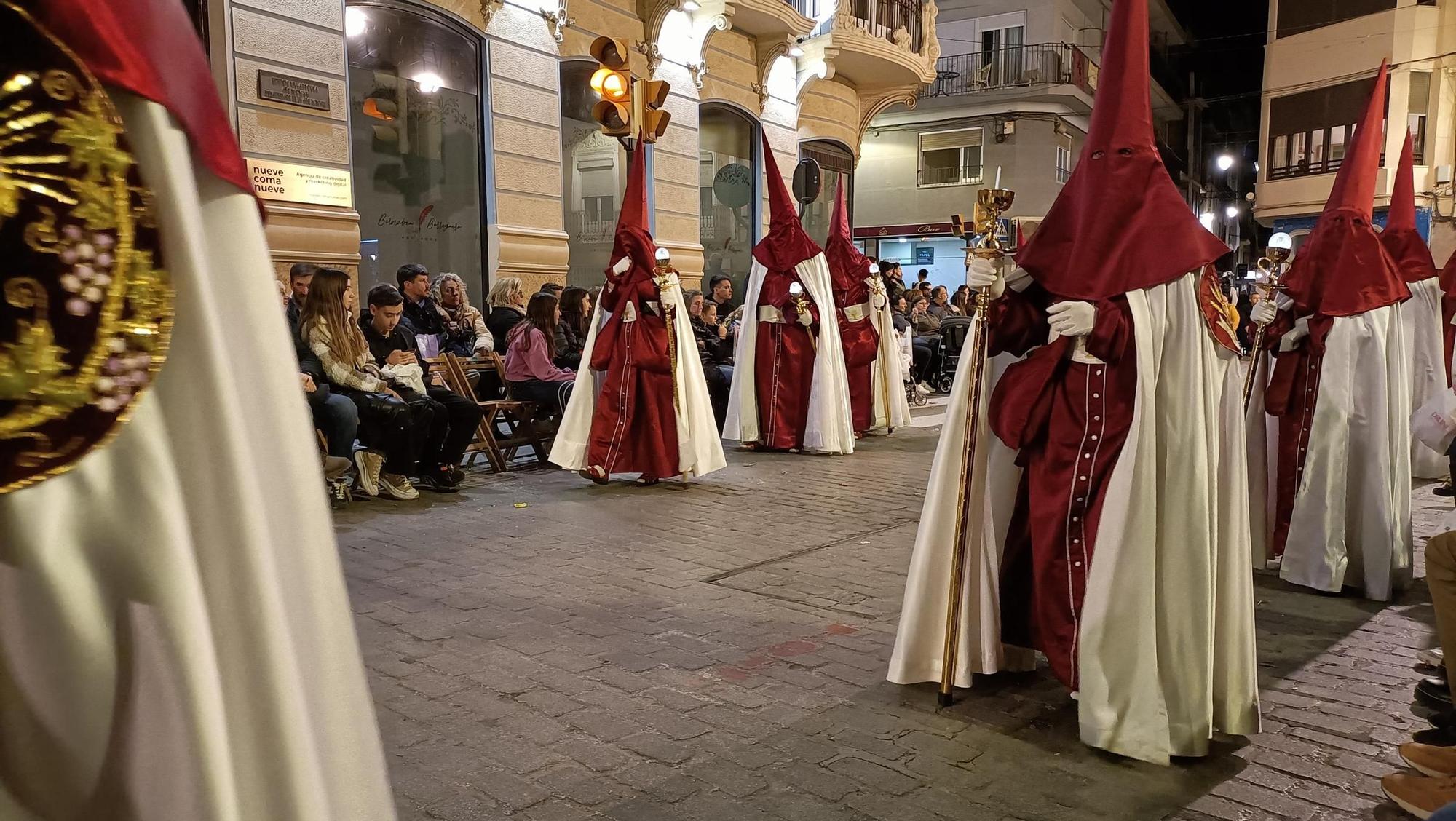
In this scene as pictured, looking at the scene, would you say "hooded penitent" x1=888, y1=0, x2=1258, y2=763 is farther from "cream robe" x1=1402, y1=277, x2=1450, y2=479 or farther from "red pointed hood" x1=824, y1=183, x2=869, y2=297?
"red pointed hood" x1=824, y1=183, x2=869, y2=297

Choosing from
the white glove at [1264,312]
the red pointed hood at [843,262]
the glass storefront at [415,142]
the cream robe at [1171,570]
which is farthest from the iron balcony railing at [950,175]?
the cream robe at [1171,570]

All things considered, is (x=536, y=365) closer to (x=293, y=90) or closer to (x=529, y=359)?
(x=529, y=359)

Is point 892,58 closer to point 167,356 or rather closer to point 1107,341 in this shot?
point 1107,341

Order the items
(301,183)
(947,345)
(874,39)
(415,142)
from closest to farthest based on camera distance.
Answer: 1. (301,183)
2. (415,142)
3. (947,345)
4. (874,39)

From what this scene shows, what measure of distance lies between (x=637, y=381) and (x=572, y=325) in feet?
6.60

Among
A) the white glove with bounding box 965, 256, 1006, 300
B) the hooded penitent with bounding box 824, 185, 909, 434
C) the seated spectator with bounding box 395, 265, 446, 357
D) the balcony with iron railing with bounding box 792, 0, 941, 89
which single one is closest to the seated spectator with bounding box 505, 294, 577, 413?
the seated spectator with bounding box 395, 265, 446, 357

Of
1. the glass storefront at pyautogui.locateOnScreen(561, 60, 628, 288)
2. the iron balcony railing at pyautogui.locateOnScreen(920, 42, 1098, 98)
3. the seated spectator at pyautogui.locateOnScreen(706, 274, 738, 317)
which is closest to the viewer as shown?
the seated spectator at pyautogui.locateOnScreen(706, 274, 738, 317)

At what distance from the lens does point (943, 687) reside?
3.47 meters

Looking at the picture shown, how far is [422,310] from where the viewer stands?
29.1 feet

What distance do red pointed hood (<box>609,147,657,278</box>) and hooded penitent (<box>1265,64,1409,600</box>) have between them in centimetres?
436

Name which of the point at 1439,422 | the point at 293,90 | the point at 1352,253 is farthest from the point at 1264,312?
the point at 293,90

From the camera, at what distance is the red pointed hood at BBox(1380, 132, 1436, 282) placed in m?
7.50

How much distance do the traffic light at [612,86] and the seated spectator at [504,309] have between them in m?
2.20

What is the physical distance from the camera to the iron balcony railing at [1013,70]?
87.4 feet
